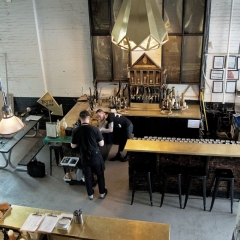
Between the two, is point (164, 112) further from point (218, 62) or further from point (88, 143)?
point (88, 143)

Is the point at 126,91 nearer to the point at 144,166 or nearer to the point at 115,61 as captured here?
the point at 115,61

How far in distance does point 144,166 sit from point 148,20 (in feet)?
9.61

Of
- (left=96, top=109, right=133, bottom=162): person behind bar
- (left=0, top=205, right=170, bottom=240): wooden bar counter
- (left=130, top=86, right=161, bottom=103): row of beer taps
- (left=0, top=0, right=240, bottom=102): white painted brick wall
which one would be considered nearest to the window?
(left=0, top=0, right=240, bottom=102): white painted brick wall

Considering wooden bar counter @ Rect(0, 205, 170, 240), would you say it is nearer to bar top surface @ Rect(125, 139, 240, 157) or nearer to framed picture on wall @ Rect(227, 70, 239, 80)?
bar top surface @ Rect(125, 139, 240, 157)

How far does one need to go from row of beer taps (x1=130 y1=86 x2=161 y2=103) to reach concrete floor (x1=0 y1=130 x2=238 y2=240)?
1.83 metres

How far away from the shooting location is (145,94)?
7.13 meters

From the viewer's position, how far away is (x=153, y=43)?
3.08 metres

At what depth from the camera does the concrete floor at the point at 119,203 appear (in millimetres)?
4500

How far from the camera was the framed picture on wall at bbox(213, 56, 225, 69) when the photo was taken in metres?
6.93

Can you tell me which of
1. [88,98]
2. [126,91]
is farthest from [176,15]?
[88,98]

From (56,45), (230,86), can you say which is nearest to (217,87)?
(230,86)

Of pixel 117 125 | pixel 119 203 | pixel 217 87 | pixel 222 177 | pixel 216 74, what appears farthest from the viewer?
pixel 217 87

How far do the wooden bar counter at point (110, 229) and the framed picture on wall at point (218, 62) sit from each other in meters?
4.98

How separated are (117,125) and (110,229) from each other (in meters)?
3.17
